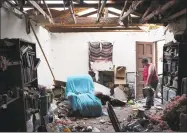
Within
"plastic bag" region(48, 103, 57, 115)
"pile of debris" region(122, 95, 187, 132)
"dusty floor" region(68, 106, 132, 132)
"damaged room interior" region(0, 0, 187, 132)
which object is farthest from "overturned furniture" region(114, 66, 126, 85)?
"pile of debris" region(122, 95, 187, 132)

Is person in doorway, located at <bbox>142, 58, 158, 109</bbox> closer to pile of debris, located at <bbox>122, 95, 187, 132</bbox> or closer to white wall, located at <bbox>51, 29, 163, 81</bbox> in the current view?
pile of debris, located at <bbox>122, 95, 187, 132</bbox>

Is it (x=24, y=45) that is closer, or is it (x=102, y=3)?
(x=102, y=3)

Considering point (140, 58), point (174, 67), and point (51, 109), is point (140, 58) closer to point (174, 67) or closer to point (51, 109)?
point (174, 67)

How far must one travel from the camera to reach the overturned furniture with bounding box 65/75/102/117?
15.1ft

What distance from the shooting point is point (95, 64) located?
7410mm

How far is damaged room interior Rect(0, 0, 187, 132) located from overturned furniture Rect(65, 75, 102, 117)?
2cm

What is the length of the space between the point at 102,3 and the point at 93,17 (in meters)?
1.52

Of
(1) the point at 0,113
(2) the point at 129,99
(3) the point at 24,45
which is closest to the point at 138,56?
(2) the point at 129,99

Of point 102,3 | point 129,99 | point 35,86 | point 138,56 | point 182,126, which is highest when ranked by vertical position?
point 102,3

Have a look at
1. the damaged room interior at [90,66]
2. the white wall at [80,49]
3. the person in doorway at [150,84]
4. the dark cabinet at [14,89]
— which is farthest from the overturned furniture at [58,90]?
the dark cabinet at [14,89]

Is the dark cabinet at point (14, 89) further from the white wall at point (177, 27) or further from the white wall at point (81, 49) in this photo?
the white wall at point (81, 49)

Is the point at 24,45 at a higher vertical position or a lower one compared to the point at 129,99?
higher

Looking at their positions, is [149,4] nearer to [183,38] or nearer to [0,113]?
[183,38]

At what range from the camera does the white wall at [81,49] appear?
713 cm
